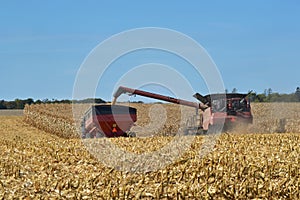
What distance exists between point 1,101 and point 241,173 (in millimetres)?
75236

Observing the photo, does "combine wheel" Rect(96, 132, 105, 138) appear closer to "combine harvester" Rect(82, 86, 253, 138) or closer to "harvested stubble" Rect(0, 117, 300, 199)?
"combine harvester" Rect(82, 86, 253, 138)

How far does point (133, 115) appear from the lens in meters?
20.6

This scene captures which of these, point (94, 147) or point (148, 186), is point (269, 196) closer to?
point (148, 186)

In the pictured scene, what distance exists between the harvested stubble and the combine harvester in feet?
27.9

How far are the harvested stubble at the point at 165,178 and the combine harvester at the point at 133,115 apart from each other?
8502mm

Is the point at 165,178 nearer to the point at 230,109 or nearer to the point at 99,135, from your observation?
the point at 99,135

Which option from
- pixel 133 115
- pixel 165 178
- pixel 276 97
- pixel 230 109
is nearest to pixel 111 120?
pixel 133 115

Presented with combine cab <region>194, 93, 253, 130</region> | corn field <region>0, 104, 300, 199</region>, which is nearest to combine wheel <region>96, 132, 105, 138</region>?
combine cab <region>194, 93, 253, 130</region>

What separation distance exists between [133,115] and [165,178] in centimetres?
1175

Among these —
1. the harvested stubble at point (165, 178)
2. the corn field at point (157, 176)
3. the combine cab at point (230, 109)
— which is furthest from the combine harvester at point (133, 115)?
the harvested stubble at point (165, 178)

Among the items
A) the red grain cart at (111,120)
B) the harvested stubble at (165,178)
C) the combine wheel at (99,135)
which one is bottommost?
the harvested stubble at (165,178)

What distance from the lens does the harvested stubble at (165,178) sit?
7836mm

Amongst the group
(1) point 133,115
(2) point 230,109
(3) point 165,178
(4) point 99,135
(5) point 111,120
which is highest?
(2) point 230,109

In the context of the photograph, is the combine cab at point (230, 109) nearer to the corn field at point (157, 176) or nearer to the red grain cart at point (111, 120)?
the red grain cart at point (111, 120)
